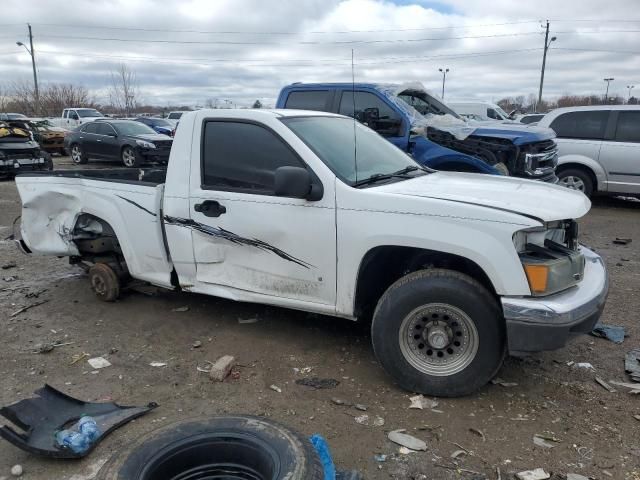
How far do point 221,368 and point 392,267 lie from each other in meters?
1.42

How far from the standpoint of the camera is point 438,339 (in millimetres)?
3482

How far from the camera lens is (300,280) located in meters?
3.93

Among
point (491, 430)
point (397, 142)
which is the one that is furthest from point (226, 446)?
point (397, 142)

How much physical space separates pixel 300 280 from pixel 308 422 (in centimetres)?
103

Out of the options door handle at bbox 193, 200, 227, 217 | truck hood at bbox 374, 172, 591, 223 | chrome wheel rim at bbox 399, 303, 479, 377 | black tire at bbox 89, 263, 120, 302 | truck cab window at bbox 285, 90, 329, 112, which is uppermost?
truck cab window at bbox 285, 90, 329, 112

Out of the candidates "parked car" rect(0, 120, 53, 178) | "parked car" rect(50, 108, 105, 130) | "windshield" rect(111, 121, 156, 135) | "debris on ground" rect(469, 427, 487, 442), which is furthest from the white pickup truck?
"parked car" rect(50, 108, 105, 130)

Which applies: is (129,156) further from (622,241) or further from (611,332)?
(611,332)

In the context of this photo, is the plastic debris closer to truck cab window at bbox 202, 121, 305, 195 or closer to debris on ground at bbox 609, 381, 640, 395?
truck cab window at bbox 202, 121, 305, 195

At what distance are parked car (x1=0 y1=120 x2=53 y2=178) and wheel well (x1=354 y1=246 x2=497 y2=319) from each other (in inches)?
521

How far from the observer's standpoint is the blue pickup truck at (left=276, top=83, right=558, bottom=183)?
24.7ft

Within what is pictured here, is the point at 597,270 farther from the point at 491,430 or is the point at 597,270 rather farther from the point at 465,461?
the point at 465,461

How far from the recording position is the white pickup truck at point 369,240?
10.6 ft

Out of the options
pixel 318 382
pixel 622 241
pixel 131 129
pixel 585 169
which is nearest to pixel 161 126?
pixel 131 129

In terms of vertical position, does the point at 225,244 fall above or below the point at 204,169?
below
